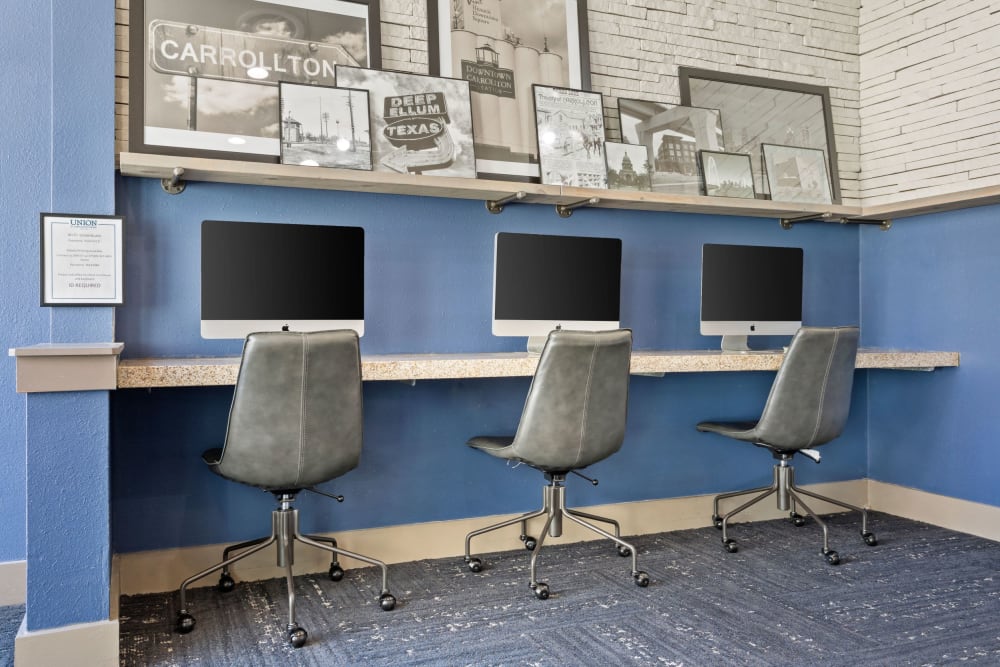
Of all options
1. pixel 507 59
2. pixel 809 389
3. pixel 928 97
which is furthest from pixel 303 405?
pixel 928 97

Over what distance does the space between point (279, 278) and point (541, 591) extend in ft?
5.05

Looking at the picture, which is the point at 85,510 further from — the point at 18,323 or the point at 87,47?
the point at 87,47

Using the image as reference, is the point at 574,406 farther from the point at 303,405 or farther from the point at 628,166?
the point at 628,166

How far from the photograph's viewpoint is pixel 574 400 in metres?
2.99

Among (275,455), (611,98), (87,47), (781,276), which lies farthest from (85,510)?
(781,276)

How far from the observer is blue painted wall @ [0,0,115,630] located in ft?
7.51

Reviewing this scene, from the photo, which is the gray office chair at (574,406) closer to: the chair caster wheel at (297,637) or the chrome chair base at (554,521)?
the chrome chair base at (554,521)

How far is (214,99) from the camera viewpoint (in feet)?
10.2

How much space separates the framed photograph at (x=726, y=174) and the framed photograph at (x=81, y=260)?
2711 millimetres

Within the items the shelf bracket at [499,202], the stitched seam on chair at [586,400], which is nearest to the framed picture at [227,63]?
the shelf bracket at [499,202]

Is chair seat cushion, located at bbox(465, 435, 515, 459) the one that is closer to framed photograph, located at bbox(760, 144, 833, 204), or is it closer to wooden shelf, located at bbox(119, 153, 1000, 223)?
wooden shelf, located at bbox(119, 153, 1000, 223)

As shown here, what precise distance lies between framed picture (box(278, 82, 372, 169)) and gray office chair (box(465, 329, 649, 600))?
1.15 m

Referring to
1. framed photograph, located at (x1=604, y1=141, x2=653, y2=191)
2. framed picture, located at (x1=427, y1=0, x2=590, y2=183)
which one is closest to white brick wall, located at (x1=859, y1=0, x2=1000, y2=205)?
framed photograph, located at (x1=604, y1=141, x2=653, y2=191)

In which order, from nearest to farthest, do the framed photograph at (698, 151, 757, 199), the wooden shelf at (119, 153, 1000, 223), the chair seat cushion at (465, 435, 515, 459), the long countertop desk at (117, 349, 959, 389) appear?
1. the long countertop desk at (117, 349, 959, 389)
2. the wooden shelf at (119, 153, 1000, 223)
3. the chair seat cushion at (465, 435, 515, 459)
4. the framed photograph at (698, 151, 757, 199)
